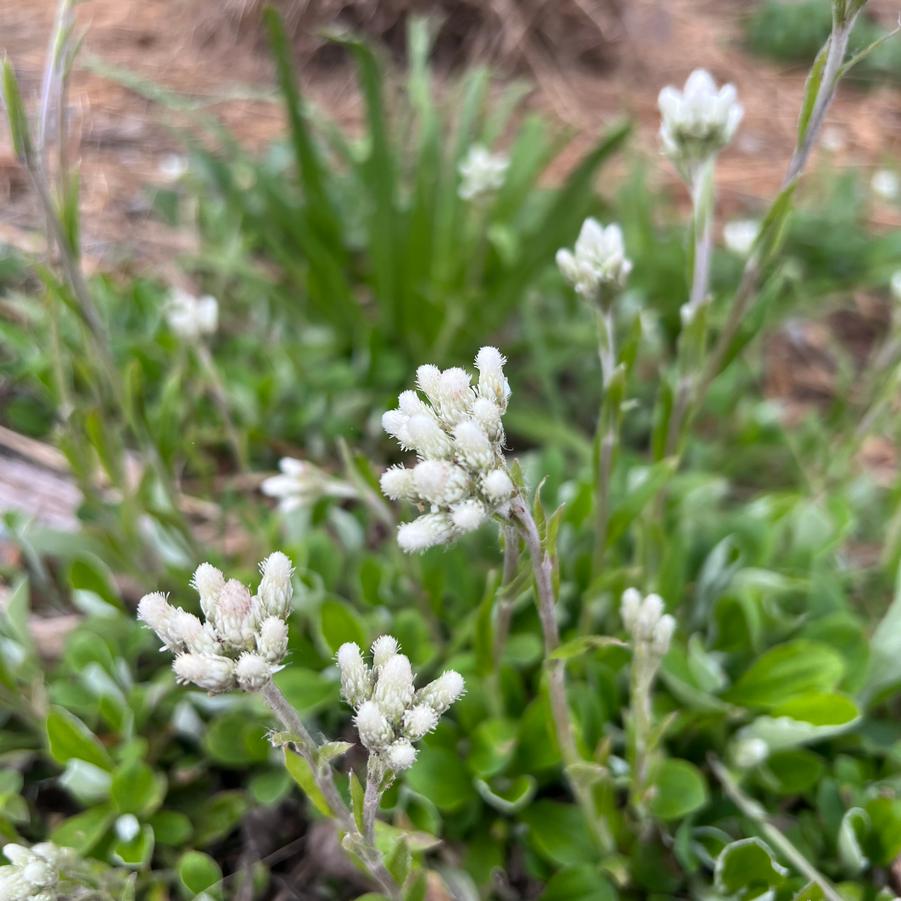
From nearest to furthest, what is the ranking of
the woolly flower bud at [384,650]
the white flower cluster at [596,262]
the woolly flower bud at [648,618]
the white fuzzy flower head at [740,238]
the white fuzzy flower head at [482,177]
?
the woolly flower bud at [384,650], the woolly flower bud at [648,618], the white flower cluster at [596,262], the white fuzzy flower head at [482,177], the white fuzzy flower head at [740,238]

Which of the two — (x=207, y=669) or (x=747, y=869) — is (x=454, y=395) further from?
(x=747, y=869)

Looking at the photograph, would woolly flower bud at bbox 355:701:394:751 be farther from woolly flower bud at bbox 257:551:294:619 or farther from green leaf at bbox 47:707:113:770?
green leaf at bbox 47:707:113:770

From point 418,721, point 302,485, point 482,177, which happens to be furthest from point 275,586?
point 482,177

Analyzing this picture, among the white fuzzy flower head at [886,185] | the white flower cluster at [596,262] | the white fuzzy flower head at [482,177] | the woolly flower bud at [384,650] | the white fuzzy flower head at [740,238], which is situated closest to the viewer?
the woolly flower bud at [384,650]

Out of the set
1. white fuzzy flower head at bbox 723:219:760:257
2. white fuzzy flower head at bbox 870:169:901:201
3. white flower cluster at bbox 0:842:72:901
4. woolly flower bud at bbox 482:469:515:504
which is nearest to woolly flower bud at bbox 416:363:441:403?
woolly flower bud at bbox 482:469:515:504

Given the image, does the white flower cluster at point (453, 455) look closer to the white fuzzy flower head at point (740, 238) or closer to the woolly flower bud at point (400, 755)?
the woolly flower bud at point (400, 755)

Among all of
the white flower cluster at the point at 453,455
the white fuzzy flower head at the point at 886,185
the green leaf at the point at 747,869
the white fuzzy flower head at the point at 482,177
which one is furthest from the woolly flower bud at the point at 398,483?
the white fuzzy flower head at the point at 886,185
